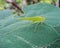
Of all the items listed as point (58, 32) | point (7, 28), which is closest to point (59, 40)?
point (58, 32)

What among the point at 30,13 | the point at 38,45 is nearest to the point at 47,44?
the point at 38,45

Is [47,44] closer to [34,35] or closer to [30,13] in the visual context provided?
[34,35]

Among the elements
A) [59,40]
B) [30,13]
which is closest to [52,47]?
[59,40]

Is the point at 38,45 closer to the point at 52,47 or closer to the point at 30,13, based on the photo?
the point at 52,47

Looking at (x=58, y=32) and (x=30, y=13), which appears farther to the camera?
(x=30, y=13)

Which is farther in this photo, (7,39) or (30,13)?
(30,13)

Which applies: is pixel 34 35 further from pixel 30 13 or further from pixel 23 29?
pixel 30 13

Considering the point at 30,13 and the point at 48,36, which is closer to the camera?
the point at 48,36

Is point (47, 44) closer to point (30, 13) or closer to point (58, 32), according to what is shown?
point (58, 32)
